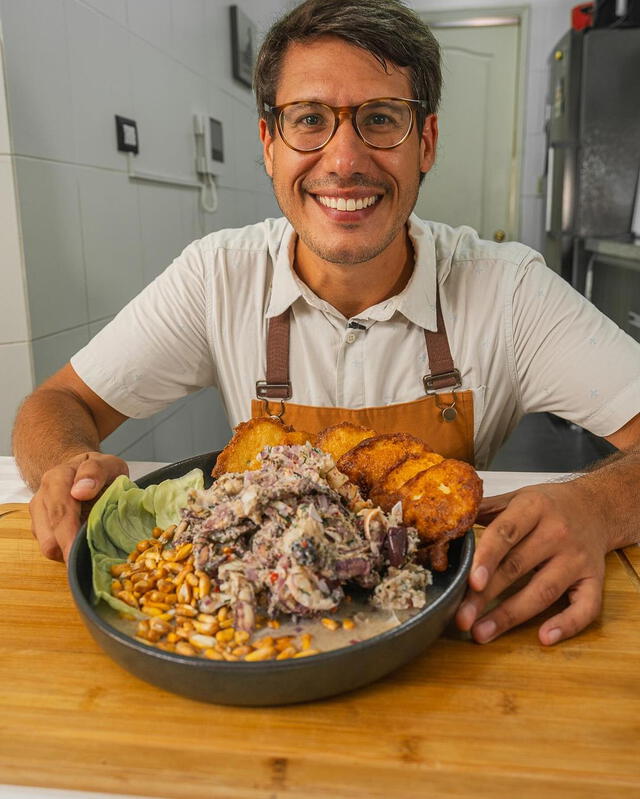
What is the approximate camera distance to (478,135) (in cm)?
521

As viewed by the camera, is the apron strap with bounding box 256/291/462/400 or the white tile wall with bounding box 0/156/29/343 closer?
the apron strap with bounding box 256/291/462/400

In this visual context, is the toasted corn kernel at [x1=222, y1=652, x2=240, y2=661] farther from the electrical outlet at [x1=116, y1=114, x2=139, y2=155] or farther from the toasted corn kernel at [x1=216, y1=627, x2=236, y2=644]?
the electrical outlet at [x1=116, y1=114, x2=139, y2=155]

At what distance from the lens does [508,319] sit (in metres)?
1.57

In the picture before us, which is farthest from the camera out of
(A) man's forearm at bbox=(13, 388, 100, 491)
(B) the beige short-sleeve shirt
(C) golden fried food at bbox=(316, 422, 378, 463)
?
(B) the beige short-sleeve shirt

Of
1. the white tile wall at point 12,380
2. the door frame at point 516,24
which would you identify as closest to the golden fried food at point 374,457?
the white tile wall at point 12,380

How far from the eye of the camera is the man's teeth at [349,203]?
1.49 meters

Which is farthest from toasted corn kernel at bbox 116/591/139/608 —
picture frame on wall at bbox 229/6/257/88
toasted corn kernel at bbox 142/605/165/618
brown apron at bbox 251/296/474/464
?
picture frame on wall at bbox 229/6/257/88

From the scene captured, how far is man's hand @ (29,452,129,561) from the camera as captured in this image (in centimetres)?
95

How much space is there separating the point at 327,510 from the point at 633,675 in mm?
354

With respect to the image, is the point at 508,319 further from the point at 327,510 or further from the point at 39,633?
the point at 39,633

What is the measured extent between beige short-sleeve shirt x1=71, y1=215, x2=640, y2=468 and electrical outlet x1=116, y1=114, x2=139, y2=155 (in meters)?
0.83

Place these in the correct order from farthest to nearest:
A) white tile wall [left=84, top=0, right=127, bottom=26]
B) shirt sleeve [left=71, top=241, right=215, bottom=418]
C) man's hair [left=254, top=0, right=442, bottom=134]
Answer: white tile wall [left=84, top=0, right=127, bottom=26], shirt sleeve [left=71, top=241, right=215, bottom=418], man's hair [left=254, top=0, right=442, bottom=134]

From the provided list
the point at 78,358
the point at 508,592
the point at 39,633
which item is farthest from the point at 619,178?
the point at 39,633

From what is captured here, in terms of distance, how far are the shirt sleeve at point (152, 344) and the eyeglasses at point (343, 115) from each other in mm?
379
